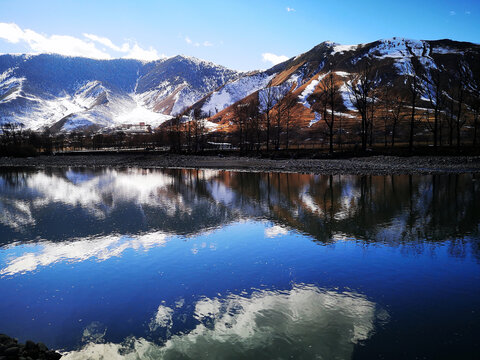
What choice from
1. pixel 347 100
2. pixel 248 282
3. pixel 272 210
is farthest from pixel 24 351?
pixel 347 100

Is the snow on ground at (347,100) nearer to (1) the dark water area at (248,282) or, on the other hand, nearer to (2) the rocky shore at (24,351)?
(1) the dark water area at (248,282)

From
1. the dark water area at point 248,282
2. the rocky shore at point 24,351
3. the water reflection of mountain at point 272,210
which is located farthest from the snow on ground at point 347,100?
the rocky shore at point 24,351

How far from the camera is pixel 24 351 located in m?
6.61

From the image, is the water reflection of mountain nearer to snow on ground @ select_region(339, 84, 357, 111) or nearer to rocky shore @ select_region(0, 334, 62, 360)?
rocky shore @ select_region(0, 334, 62, 360)

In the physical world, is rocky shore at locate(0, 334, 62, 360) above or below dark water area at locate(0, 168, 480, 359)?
above

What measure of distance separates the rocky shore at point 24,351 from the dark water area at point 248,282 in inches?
17.0

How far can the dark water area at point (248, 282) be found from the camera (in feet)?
24.4

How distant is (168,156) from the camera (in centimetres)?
8569

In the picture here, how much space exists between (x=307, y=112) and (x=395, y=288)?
185917 mm

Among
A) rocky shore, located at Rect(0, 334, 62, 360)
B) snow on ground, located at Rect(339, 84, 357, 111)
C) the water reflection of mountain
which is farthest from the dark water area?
snow on ground, located at Rect(339, 84, 357, 111)

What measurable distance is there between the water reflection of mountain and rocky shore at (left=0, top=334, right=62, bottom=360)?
9.57 m

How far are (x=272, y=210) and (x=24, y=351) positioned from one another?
51.8ft

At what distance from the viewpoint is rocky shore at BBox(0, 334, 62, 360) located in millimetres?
6379

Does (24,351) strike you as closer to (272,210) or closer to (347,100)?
(272,210)
